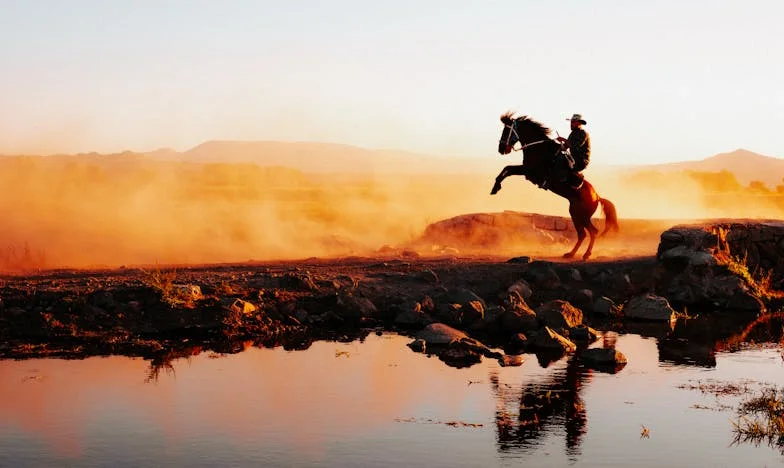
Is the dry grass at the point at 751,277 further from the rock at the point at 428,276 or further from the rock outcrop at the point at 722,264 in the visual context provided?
the rock at the point at 428,276

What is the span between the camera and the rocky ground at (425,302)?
1950 centimetres

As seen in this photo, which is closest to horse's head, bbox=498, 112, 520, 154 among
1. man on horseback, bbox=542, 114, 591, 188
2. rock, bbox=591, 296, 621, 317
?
man on horseback, bbox=542, 114, 591, 188

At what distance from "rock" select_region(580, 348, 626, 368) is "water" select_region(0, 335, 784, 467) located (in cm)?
33

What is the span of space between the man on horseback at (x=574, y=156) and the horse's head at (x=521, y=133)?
63cm

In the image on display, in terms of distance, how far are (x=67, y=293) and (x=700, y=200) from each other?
162ft

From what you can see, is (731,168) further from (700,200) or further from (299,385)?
(299,385)

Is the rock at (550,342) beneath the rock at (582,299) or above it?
beneath

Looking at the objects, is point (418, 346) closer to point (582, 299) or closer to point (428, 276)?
point (428, 276)

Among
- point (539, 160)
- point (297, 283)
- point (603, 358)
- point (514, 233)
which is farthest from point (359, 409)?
point (514, 233)

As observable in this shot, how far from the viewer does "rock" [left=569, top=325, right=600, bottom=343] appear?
20406 mm

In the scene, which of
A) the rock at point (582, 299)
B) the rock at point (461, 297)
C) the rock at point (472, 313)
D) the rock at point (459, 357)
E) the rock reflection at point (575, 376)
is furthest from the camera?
the rock at point (582, 299)

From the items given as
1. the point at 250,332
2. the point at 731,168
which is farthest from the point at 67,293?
the point at 731,168

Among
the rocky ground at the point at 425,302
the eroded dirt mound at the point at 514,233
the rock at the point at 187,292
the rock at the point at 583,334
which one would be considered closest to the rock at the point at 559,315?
the rocky ground at the point at 425,302

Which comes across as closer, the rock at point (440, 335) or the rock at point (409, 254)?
the rock at point (440, 335)
